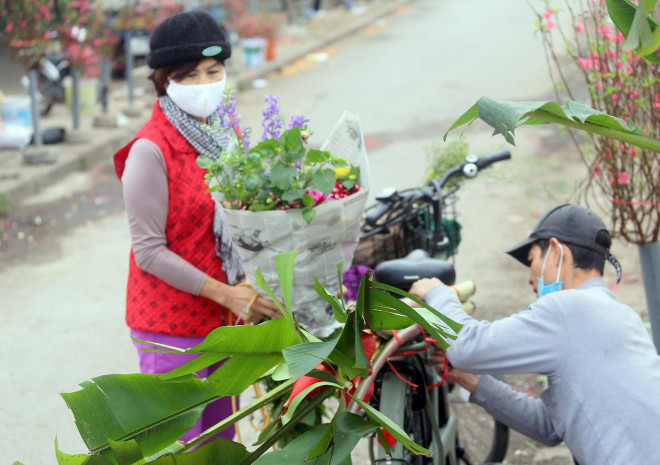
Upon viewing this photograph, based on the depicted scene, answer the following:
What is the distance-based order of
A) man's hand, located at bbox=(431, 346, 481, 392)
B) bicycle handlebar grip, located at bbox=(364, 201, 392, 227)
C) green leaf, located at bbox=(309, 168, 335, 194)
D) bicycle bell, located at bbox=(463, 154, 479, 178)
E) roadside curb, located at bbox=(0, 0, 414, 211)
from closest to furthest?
green leaf, located at bbox=(309, 168, 335, 194), man's hand, located at bbox=(431, 346, 481, 392), bicycle handlebar grip, located at bbox=(364, 201, 392, 227), bicycle bell, located at bbox=(463, 154, 479, 178), roadside curb, located at bbox=(0, 0, 414, 211)

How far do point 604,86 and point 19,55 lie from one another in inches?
251

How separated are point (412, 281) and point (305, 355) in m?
1.32

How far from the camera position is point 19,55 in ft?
27.1

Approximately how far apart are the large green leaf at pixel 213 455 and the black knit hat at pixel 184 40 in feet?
5.02

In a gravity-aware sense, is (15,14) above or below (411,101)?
above

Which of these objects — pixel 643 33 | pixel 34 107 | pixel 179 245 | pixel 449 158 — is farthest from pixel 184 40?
pixel 34 107

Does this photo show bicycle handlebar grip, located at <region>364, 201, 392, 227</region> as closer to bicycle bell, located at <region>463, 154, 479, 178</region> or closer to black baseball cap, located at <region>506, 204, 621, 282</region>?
bicycle bell, located at <region>463, 154, 479, 178</region>

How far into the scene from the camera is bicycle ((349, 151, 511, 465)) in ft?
9.45

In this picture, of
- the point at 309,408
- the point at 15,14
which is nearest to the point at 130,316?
the point at 309,408

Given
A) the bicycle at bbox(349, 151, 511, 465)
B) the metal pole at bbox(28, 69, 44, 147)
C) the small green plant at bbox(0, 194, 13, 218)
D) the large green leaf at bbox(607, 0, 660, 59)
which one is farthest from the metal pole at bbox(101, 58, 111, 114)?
the large green leaf at bbox(607, 0, 660, 59)

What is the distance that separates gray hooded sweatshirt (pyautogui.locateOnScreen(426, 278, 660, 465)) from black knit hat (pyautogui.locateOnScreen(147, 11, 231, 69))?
1.20 m

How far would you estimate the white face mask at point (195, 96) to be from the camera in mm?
2920

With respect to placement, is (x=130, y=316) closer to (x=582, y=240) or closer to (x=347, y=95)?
(x=582, y=240)

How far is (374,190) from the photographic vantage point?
25.8 ft
